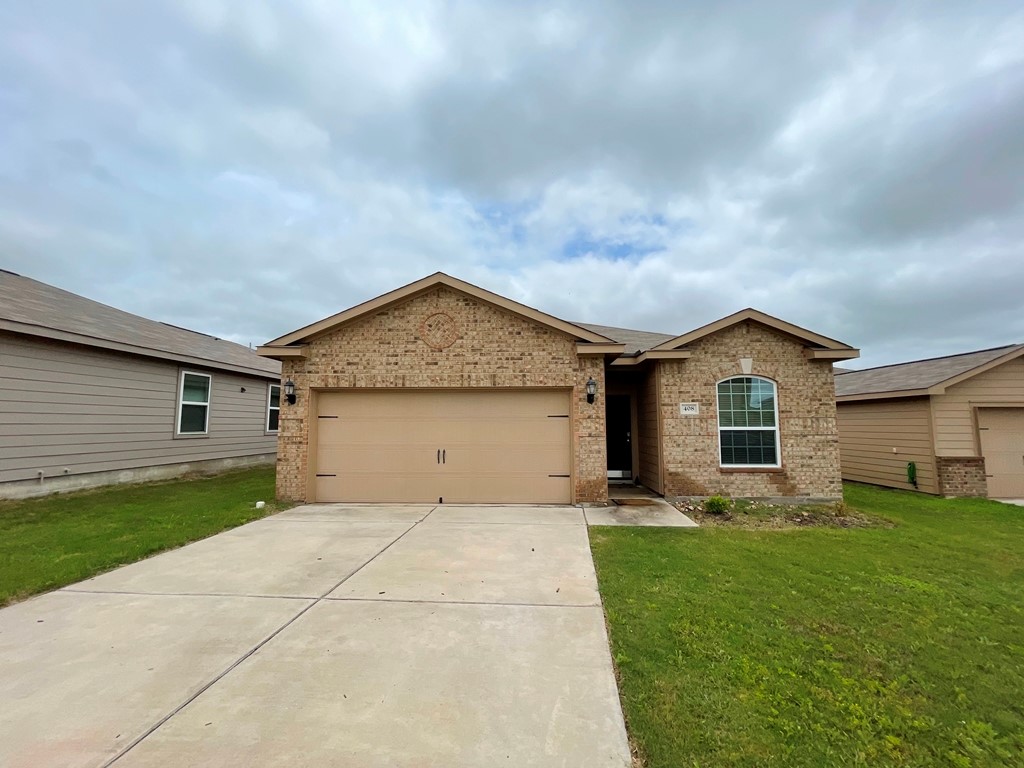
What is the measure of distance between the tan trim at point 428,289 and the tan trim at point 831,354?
414cm

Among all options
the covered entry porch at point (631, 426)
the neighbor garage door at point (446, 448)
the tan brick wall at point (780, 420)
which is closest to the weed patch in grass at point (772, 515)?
the tan brick wall at point (780, 420)

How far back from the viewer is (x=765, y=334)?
924 cm

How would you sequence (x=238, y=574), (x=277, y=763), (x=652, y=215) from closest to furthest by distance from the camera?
(x=277, y=763), (x=238, y=574), (x=652, y=215)

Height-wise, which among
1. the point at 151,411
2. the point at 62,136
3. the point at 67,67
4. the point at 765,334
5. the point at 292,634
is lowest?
the point at 292,634

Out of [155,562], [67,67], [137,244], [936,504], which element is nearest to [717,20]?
[936,504]

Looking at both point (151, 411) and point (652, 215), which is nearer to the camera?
point (151, 411)

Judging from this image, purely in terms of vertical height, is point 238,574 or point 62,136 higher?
point 62,136

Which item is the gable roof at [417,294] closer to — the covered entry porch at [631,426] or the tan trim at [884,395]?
the covered entry porch at [631,426]

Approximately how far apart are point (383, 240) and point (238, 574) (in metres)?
18.0

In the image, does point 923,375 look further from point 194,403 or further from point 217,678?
point 194,403

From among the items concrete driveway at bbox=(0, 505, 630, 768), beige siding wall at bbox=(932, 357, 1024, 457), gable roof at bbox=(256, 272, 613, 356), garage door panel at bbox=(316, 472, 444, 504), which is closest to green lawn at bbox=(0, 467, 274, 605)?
concrete driveway at bbox=(0, 505, 630, 768)

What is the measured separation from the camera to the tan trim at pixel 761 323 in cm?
900

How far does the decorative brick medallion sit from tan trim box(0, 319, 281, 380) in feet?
23.4

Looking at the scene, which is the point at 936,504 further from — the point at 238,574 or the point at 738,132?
the point at 238,574
